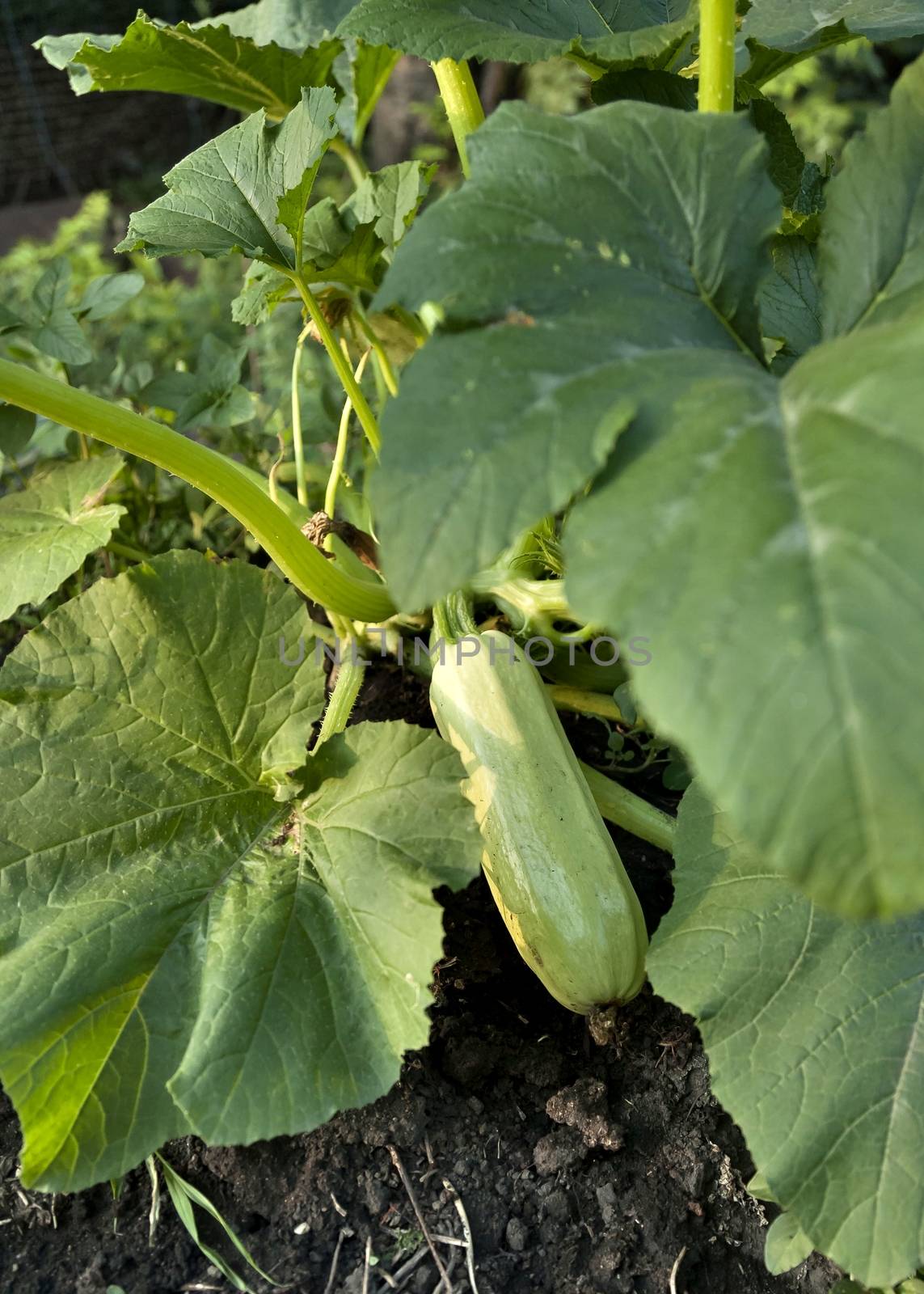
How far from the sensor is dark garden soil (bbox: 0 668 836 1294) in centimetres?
134

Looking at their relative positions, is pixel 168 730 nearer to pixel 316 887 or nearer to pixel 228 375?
pixel 316 887

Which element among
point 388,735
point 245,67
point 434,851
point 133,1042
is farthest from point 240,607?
point 245,67

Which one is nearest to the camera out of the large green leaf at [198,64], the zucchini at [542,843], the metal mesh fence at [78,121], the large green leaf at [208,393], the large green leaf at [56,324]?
the zucchini at [542,843]

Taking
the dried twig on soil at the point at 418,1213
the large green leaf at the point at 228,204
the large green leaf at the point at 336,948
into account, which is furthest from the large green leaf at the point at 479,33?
the dried twig on soil at the point at 418,1213

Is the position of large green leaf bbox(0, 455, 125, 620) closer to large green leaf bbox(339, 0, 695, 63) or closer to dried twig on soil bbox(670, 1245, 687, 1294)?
large green leaf bbox(339, 0, 695, 63)

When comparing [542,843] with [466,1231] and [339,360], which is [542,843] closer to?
[466,1231]

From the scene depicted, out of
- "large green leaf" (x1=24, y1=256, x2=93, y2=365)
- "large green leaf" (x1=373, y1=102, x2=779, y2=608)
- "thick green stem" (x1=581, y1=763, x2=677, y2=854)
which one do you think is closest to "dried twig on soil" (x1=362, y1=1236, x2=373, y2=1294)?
"thick green stem" (x1=581, y1=763, x2=677, y2=854)

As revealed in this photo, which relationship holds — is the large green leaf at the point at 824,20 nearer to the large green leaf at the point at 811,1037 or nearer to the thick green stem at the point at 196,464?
the thick green stem at the point at 196,464

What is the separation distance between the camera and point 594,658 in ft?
5.71

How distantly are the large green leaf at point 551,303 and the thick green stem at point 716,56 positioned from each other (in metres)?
0.24

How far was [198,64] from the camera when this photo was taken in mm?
1722

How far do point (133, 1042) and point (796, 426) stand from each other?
3.21 ft

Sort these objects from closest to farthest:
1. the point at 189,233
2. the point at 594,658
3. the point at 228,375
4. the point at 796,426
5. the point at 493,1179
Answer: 1. the point at 796,426
2. the point at 493,1179
3. the point at 189,233
4. the point at 594,658
5. the point at 228,375

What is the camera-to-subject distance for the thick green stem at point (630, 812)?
5.42 ft
